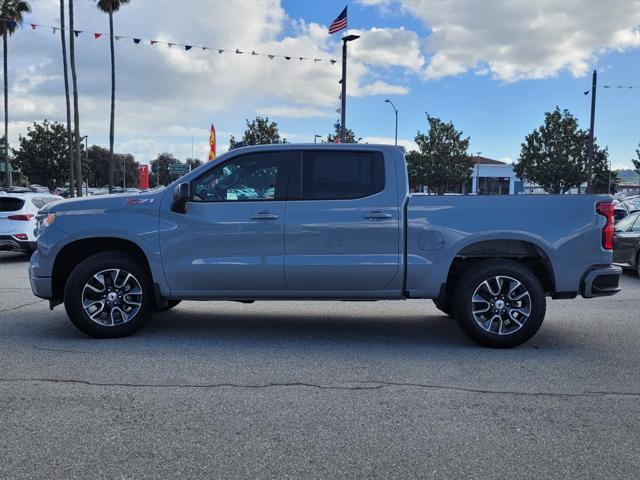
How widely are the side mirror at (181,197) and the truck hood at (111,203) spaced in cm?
20

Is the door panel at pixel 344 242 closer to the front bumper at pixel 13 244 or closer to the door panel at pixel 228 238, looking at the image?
Answer: the door panel at pixel 228 238

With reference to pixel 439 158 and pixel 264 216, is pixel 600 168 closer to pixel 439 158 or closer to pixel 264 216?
pixel 439 158

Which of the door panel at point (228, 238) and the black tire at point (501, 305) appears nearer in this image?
the black tire at point (501, 305)

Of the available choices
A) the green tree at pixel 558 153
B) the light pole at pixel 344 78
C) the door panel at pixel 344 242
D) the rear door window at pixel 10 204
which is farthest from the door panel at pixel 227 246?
the green tree at pixel 558 153

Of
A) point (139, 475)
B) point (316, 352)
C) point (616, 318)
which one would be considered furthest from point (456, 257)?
point (139, 475)

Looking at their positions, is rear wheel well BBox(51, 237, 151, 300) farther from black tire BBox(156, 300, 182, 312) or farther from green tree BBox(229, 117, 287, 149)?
green tree BBox(229, 117, 287, 149)

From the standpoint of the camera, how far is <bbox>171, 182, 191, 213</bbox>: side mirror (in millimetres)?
5762

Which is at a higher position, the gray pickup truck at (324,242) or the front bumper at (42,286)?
the gray pickup truck at (324,242)

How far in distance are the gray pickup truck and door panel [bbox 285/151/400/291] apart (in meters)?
0.01

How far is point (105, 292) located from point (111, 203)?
91cm

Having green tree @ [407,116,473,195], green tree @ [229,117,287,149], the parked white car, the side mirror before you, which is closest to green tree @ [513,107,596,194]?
green tree @ [407,116,473,195]

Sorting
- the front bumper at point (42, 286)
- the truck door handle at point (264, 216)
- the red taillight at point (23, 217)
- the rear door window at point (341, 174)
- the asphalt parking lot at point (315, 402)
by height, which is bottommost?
the asphalt parking lot at point (315, 402)

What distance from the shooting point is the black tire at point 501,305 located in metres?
5.66

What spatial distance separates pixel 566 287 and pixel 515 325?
64 cm
